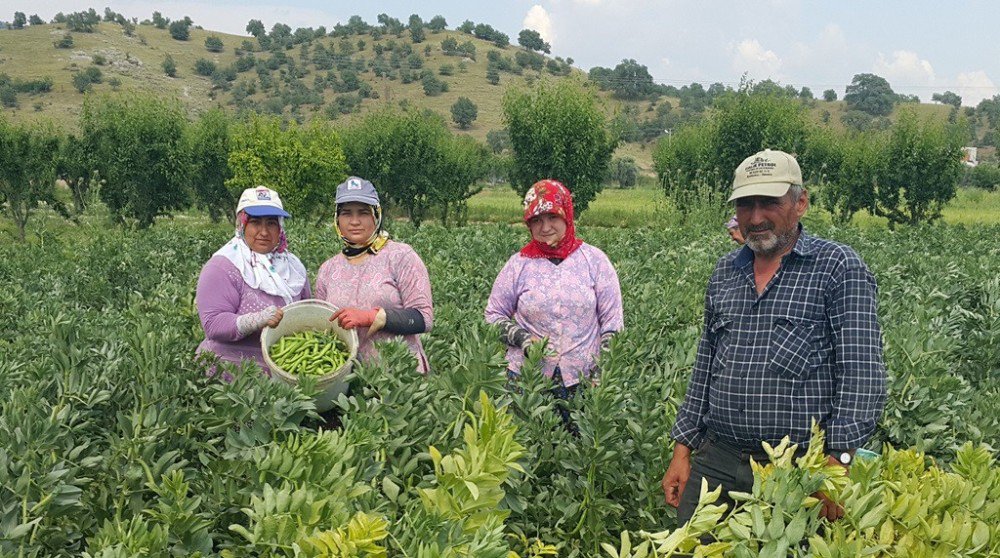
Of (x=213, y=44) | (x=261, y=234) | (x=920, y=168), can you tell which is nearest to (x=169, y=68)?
(x=213, y=44)

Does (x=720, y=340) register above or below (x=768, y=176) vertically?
below

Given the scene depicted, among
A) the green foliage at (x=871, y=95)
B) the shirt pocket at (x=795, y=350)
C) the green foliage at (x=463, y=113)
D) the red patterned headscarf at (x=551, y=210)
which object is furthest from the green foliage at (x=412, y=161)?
the green foliage at (x=871, y=95)

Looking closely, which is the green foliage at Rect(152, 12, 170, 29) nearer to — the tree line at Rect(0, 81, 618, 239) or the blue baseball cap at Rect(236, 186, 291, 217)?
the tree line at Rect(0, 81, 618, 239)

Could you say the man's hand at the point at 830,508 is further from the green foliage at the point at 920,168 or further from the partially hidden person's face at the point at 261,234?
the green foliage at the point at 920,168

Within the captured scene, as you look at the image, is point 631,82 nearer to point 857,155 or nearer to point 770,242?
point 857,155

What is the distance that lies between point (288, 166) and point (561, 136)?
9936mm

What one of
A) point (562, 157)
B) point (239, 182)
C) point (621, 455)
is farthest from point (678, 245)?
point (239, 182)

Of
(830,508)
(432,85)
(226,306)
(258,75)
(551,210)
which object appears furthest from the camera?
(258,75)

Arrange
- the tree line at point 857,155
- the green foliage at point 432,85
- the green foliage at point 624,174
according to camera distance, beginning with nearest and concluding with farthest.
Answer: the tree line at point 857,155
the green foliage at point 624,174
the green foliage at point 432,85

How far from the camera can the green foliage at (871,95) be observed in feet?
341

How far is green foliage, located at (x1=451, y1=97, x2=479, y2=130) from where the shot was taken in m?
85.3

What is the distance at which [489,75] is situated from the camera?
107125mm

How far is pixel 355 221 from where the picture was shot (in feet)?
11.5

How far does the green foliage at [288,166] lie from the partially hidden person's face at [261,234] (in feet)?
79.3
